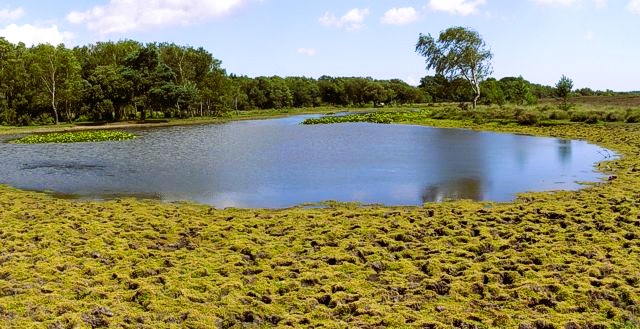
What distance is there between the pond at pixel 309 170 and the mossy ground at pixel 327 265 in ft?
10.9

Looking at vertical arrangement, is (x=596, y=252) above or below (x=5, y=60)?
below

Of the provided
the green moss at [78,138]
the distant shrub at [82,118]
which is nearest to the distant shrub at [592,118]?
the green moss at [78,138]

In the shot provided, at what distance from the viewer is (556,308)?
33.9ft

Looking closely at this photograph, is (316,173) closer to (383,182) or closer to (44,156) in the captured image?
(383,182)

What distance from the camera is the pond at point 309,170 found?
23375mm

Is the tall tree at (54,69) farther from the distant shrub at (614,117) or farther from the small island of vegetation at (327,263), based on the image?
the distant shrub at (614,117)

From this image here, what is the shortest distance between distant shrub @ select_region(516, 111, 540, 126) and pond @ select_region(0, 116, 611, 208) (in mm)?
15423

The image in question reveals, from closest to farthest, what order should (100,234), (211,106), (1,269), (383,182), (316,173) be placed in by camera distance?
(1,269)
(100,234)
(383,182)
(316,173)
(211,106)

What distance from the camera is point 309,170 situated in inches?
1211

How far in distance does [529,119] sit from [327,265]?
56.5 m

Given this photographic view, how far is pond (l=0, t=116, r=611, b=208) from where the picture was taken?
23375 millimetres

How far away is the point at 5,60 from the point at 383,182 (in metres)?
92.3

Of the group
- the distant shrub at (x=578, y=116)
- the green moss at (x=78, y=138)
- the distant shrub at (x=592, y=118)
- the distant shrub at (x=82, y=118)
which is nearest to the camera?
the green moss at (x=78, y=138)

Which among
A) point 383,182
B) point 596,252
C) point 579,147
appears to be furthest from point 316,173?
point 579,147
